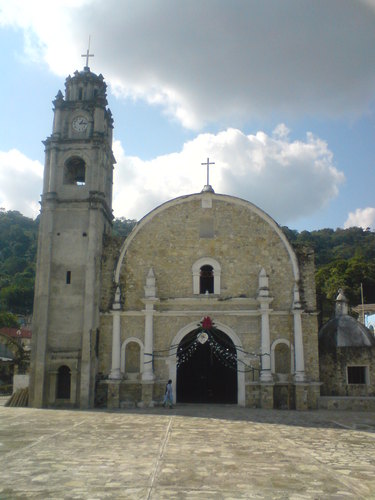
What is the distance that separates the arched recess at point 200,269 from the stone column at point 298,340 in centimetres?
378

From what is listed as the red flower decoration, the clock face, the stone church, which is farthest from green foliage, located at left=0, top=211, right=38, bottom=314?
the red flower decoration

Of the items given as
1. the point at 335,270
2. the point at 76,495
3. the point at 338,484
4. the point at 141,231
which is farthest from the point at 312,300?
the point at 335,270

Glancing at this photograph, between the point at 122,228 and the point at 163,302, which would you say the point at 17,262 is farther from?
the point at 163,302

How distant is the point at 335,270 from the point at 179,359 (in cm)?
4616

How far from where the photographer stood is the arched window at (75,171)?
2542cm

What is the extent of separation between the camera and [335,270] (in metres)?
64.2

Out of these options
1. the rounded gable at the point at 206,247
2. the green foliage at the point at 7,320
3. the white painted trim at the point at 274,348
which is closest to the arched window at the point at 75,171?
the rounded gable at the point at 206,247

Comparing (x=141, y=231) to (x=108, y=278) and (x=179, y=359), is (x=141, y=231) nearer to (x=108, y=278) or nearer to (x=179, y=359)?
(x=108, y=278)

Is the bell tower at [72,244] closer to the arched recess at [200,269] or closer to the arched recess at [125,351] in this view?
the arched recess at [125,351]

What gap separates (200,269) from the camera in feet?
77.8

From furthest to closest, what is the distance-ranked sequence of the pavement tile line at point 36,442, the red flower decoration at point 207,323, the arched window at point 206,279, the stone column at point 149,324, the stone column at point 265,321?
the arched window at point 206,279 < the red flower decoration at point 207,323 < the stone column at point 149,324 < the stone column at point 265,321 < the pavement tile line at point 36,442

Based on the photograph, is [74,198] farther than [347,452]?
Yes

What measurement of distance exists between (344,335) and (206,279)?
7527mm

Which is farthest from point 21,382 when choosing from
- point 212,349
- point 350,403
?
point 350,403
